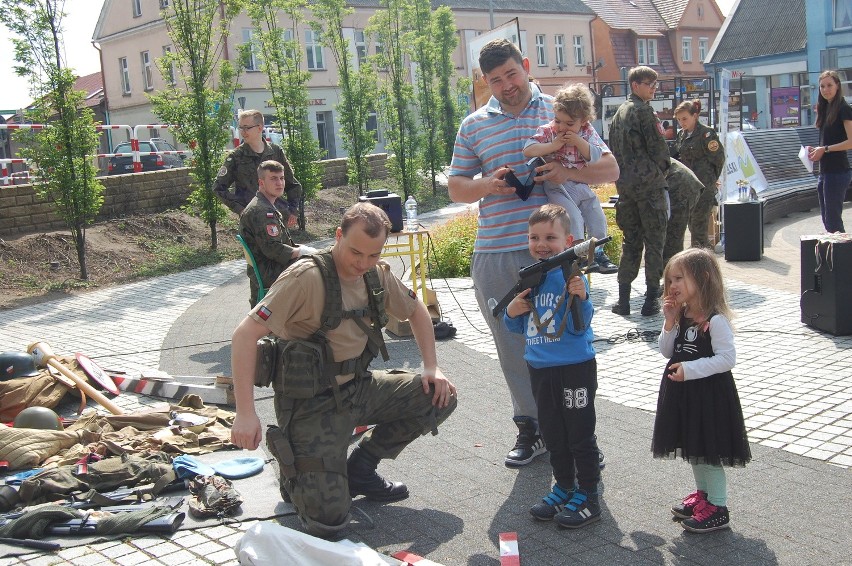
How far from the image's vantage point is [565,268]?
439 centimetres

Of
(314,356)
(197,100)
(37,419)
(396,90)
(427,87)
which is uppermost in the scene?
(427,87)

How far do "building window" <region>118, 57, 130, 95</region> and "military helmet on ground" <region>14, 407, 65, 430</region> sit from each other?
4652cm

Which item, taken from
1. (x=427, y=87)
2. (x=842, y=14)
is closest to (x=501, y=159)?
(x=427, y=87)

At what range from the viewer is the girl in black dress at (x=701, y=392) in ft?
13.5

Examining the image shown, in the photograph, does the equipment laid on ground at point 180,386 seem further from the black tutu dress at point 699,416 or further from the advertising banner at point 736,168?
the advertising banner at point 736,168

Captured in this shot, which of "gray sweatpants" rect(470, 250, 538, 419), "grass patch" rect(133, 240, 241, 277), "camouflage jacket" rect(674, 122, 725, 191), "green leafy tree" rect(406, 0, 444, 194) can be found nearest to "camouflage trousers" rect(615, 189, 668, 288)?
"camouflage jacket" rect(674, 122, 725, 191)

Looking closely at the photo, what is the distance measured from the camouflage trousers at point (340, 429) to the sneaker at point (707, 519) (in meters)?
1.34

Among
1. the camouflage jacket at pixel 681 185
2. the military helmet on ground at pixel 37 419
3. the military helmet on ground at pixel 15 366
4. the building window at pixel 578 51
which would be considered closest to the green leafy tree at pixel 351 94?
the camouflage jacket at pixel 681 185

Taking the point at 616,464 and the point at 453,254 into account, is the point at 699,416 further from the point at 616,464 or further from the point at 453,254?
the point at 453,254

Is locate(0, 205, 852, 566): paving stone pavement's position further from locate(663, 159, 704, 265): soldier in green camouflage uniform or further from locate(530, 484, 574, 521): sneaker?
locate(663, 159, 704, 265): soldier in green camouflage uniform

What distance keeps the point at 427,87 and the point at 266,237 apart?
23915 mm

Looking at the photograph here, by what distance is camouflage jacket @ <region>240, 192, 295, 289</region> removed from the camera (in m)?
7.70

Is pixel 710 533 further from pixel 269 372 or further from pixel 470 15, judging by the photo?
pixel 470 15

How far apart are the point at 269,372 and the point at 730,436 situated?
2116 mm
